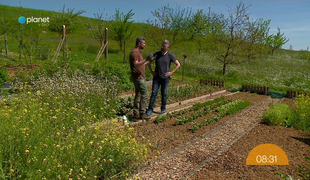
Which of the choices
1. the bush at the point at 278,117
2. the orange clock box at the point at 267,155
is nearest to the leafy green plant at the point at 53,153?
the orange clock box at the point at 267,155

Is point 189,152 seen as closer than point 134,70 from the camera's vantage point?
Yes

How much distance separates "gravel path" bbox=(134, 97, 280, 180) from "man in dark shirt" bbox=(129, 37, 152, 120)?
163 cm

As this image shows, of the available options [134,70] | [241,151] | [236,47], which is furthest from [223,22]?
[241,151]

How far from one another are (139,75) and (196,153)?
2.31 metres

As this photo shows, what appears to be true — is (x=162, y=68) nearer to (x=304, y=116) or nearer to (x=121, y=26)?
(x=304, y=116)

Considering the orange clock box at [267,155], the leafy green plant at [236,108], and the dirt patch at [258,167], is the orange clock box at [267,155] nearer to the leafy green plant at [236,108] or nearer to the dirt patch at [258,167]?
the dirt patch at [258,167]

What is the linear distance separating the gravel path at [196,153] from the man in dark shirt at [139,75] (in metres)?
1.63

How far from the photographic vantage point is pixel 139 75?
19.1 ft

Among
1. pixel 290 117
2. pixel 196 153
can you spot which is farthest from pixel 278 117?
pixel 196 153

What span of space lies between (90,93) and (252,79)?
12.7 m

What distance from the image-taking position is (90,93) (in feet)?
19.4

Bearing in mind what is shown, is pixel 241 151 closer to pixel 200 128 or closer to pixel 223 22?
pixel 200 128

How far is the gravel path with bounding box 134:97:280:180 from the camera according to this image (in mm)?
3627

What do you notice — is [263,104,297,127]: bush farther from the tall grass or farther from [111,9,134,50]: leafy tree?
[111,9,134,50]: leafy tree
